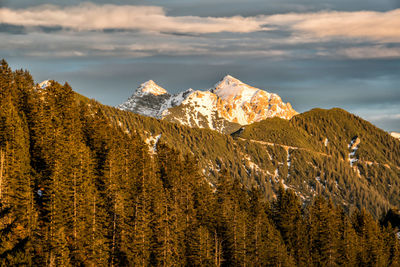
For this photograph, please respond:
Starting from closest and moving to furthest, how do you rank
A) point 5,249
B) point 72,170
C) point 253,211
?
point 5,249, point 72,170, point 253,211

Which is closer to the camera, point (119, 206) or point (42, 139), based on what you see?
point (119, 206)

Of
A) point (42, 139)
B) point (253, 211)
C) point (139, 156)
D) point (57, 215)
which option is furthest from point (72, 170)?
point (253, 211)

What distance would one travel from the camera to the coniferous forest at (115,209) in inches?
3216

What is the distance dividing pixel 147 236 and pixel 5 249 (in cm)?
3295

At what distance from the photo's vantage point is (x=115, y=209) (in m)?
91.6

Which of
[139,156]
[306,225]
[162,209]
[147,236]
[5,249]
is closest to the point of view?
[5,249]

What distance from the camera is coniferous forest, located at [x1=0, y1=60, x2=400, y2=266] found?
3216 inches

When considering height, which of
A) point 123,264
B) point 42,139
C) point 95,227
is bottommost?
point 123,264

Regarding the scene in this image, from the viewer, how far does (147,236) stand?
95625mm

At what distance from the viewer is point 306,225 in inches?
5999

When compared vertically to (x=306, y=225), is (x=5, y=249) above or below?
below

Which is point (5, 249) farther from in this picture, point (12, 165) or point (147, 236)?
point (147, 236)

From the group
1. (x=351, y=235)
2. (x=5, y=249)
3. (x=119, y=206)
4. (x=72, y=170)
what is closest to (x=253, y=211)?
(x=351, y=235)

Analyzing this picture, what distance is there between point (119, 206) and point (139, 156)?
115 ft
